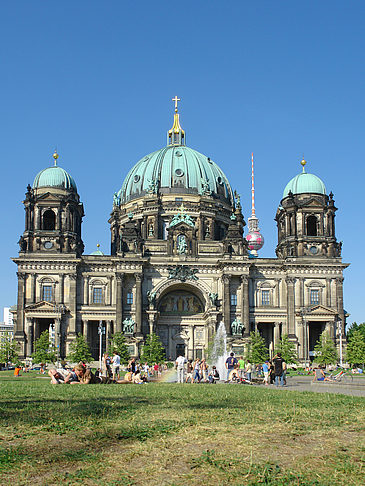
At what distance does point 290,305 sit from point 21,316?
3754 cm

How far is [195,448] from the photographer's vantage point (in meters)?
11.2

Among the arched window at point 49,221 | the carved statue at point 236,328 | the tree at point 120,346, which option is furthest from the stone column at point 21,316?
the carved statue at point 236,328

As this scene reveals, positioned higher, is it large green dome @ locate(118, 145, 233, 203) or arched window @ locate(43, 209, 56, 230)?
large green dome @ locate(118, 145, 233, 203)

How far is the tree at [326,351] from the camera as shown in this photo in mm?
77188

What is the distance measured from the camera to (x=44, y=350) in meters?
78.9

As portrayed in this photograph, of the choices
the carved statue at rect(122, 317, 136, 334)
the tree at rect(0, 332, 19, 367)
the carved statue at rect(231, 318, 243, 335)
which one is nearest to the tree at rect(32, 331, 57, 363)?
the tree at rect(0, 332, 19, 367)

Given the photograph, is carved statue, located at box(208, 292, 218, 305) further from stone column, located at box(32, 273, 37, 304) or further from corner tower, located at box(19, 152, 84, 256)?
stone column, located at box(32, 273, 37, 304)

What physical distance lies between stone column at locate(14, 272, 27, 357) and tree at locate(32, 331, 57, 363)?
1963mm

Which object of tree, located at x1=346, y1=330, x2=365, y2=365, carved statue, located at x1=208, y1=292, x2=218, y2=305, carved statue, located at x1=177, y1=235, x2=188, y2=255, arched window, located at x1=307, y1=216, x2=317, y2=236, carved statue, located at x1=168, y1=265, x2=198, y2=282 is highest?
arched window, located at x1=307, y1=216, x2=317, y2=236

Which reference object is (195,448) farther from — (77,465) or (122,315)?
(122,315)

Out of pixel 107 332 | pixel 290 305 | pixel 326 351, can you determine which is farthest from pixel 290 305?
Answer: pixel 107 332

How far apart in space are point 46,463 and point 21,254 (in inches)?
3114

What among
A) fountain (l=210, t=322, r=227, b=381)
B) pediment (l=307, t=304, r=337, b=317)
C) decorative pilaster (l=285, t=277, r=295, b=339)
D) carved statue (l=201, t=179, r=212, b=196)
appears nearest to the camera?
fountain (l=210, t=322, r=227, b=381)

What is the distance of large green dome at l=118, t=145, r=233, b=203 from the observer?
334 feet
